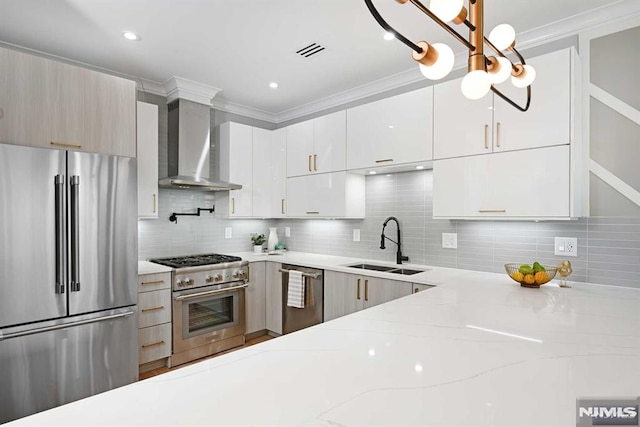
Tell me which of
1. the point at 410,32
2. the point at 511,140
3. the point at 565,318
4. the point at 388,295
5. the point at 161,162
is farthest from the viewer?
the point at 161,162

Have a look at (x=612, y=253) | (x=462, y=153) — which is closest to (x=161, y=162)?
(x=462, y=153)

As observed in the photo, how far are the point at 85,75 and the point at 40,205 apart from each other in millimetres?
901

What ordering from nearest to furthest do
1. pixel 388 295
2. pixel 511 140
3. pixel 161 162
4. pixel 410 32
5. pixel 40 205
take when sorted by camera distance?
1. pixel 40 205
2. pixel 511 140
3. pixel 410 32
4. pixel 388 295
5. pixel 161 162

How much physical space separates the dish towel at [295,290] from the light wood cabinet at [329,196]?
0.63 m

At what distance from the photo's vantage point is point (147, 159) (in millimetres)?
3068

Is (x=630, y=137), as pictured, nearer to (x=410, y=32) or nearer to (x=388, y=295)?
(x=410, y=32)

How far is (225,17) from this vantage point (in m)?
2.26

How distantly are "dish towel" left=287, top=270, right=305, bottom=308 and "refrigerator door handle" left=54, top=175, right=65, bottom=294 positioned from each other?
5.79ft

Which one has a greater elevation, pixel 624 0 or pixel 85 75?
pixel 624 0

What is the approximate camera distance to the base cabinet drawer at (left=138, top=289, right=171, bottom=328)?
2781 millimetres

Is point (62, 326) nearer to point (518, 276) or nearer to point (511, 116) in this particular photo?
point (518, 276)

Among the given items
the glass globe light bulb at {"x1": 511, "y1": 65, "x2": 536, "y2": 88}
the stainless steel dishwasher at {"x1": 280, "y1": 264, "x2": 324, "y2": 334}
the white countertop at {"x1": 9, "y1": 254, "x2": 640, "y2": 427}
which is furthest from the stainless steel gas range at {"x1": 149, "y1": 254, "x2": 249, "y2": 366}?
A: the glass globe light bulb at {"x1": 511, "y1": 65, "x2": 536, "y2": 88}

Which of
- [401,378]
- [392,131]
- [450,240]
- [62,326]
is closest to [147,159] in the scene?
[62,326]
